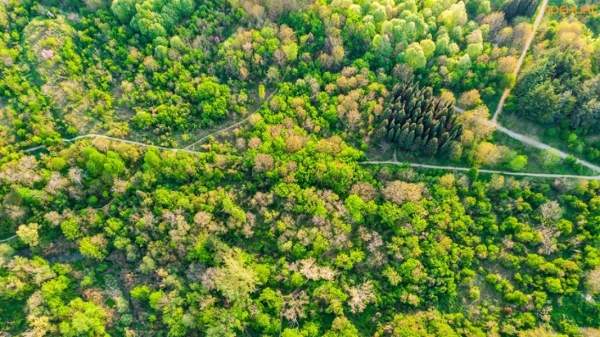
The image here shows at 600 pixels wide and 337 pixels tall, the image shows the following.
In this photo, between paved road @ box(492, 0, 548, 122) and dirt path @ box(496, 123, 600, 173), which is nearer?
dirt path @ box(496, 123, 600, 173)

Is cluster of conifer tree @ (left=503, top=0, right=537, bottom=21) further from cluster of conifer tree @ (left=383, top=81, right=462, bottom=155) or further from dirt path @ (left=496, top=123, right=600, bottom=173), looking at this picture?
cluster of conifer tree @ (left=383, top=81, right=462, bottom=155)

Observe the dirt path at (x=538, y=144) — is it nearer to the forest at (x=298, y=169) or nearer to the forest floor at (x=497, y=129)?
the forest floor at (x=497, y=129)

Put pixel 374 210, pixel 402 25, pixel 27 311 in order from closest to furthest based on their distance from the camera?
pixel 27 311 → pixel 374 210 → pixel 402 25

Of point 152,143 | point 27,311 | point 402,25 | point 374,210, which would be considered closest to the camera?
point 27,311

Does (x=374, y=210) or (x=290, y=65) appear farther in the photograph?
(x=290, y=65)

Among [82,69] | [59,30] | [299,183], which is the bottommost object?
[299,183]

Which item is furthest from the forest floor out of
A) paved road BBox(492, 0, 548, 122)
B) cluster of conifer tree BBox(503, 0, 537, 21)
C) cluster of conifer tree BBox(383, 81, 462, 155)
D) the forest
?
cluster of conifer tree BBox(503, 0, 537, 21)

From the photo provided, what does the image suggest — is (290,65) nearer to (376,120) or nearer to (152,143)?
(376,120)

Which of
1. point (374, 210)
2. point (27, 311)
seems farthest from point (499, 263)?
point (27, 311)
